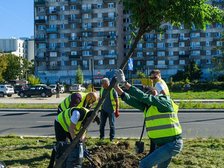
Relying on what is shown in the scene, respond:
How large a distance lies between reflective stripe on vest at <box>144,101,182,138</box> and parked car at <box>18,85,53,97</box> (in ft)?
145

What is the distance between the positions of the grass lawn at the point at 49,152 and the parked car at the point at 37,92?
37.4m

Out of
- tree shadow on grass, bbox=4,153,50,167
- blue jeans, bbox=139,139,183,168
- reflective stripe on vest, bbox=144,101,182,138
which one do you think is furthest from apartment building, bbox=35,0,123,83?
blue jeans, bbox=139,139,183,168

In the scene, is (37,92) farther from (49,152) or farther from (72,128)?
(72,128)

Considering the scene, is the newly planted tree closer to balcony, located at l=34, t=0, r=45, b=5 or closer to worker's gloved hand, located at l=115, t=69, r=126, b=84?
worker's gloved hand, located at l=115, t=69, r=126, b=84

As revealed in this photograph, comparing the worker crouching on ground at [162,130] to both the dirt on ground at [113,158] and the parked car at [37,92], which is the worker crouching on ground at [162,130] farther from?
the parked car at [37,92]

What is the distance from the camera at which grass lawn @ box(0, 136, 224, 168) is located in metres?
8.80

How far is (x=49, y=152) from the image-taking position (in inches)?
393

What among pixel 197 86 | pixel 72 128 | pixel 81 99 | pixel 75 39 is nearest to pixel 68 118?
pixel 72 128

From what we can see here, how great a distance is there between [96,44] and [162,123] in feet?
317

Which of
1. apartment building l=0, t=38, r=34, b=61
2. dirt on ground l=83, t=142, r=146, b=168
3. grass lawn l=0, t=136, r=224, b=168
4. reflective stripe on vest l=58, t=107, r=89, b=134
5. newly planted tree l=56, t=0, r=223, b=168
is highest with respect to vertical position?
apartment building l=0, t=38, r=34, b=61

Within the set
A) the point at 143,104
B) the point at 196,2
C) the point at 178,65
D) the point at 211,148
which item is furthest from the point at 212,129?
the point at 178,65

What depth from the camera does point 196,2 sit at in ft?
16.4

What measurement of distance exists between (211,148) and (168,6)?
20.5 feet

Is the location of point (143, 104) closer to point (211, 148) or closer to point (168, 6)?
point (168, 6)
